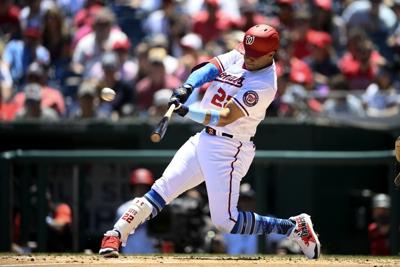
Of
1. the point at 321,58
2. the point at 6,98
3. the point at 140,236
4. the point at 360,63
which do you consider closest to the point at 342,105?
the point at 360,63

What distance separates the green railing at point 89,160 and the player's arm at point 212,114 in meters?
2.79

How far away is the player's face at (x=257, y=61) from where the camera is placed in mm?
6641

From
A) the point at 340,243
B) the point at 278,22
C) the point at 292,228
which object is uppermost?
the point at 278,22

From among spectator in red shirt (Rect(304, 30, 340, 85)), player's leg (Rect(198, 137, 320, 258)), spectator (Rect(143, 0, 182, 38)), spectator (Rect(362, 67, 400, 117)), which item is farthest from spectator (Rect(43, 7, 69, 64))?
player's leg (Rect(198, 137, 320, 258))

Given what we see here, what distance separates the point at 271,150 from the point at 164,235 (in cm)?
144

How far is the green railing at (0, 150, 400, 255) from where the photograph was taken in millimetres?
9125

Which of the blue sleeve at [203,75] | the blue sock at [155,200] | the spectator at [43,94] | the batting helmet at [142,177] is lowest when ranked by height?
the batting helmet at [142,177]

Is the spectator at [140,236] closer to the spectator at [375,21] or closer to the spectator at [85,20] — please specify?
the spectator at [85,20]

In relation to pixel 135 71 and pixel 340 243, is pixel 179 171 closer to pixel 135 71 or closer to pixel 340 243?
pixel 340 243

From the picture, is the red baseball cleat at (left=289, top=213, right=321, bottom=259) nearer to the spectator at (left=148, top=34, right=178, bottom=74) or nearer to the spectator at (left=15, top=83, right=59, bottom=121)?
the spectator at (left=15, top=83, right=59, bottom=121)

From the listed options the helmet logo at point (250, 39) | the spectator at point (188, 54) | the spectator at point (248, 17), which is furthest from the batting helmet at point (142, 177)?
the spectator at point (248, 17)

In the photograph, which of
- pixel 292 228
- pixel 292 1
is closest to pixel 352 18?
pixel 292 1

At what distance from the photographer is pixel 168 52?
11.9 meters

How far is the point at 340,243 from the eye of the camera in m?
9.77
